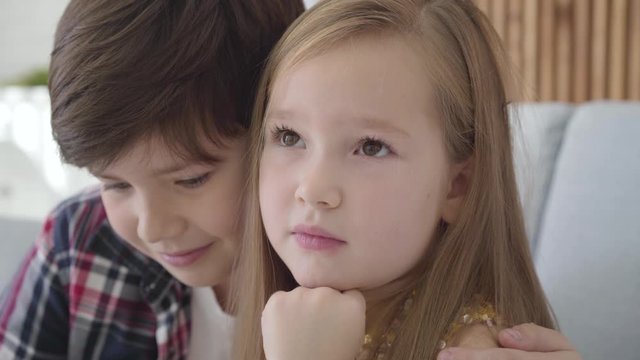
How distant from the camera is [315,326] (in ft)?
2.27

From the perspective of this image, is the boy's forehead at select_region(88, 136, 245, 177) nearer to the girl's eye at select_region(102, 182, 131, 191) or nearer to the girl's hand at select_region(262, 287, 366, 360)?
the girl's eye at select_region(102, 182, 131, 191)

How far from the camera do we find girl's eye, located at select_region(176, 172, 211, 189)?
0.85 meters

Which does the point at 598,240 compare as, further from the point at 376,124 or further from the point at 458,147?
the point at 376,124

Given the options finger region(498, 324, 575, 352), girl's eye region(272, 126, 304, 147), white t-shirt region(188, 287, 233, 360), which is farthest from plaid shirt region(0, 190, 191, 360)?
finger region(498, 324, 575, 352)

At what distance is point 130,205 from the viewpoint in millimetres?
878

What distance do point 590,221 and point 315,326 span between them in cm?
56

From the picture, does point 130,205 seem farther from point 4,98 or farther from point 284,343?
point 4,98

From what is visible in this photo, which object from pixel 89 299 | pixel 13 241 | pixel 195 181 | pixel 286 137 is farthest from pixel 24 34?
pixel 286 137

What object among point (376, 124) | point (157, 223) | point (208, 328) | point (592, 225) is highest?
Result: point (376, 124)

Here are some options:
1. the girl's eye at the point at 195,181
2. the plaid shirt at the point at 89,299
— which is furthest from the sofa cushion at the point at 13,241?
the girl's eye at the point at 195,181

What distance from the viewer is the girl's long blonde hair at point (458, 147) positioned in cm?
72

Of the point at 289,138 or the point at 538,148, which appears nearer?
the point at 289,138

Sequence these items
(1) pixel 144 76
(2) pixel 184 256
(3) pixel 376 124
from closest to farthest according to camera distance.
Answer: (3) pixel 376 124, (1) pixel 144 76, (2) pixel 184 256

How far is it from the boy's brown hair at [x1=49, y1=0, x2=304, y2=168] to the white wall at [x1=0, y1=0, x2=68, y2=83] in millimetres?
3264
